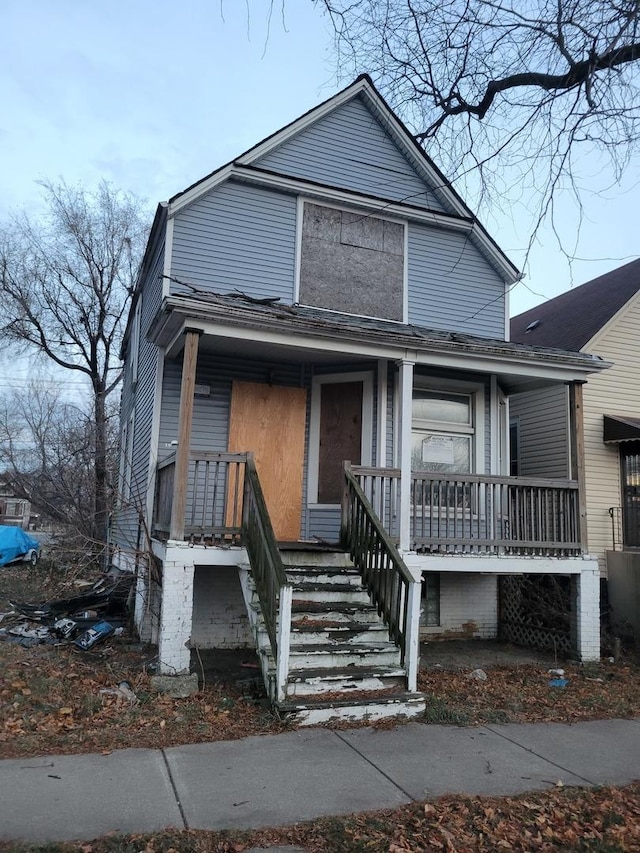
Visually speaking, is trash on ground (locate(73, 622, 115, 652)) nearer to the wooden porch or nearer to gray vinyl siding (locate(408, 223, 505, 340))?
the wooden porch

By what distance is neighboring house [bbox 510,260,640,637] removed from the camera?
11898mm

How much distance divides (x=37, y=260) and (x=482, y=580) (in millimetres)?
20275

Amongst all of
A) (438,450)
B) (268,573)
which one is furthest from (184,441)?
(438,450)

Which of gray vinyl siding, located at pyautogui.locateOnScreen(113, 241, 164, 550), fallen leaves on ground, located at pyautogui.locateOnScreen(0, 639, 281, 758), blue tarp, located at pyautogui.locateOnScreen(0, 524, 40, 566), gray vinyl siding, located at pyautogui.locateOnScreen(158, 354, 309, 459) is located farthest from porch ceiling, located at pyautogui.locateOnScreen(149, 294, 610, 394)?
blue tarp, located at pyautogui.locateOnScreen(0, 524, 40, 566)

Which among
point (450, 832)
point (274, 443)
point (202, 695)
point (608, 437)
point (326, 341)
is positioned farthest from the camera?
point (608, 437)

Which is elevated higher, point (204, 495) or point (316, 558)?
point (204, 495)

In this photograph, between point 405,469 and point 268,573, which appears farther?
point 405,469

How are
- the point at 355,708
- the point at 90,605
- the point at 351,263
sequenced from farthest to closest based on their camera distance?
the point at 90,605
the point at 351,263
the point at 355,708

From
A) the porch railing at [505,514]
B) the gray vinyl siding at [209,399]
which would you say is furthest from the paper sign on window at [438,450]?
the gray vinyl siding at [209,399]

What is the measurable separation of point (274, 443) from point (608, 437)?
261 inches

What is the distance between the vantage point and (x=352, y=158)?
35.2 ft

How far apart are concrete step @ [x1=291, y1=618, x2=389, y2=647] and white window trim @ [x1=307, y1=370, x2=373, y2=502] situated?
300 cm

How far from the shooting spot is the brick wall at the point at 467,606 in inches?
409

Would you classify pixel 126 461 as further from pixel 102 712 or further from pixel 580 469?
pixel 580 469
